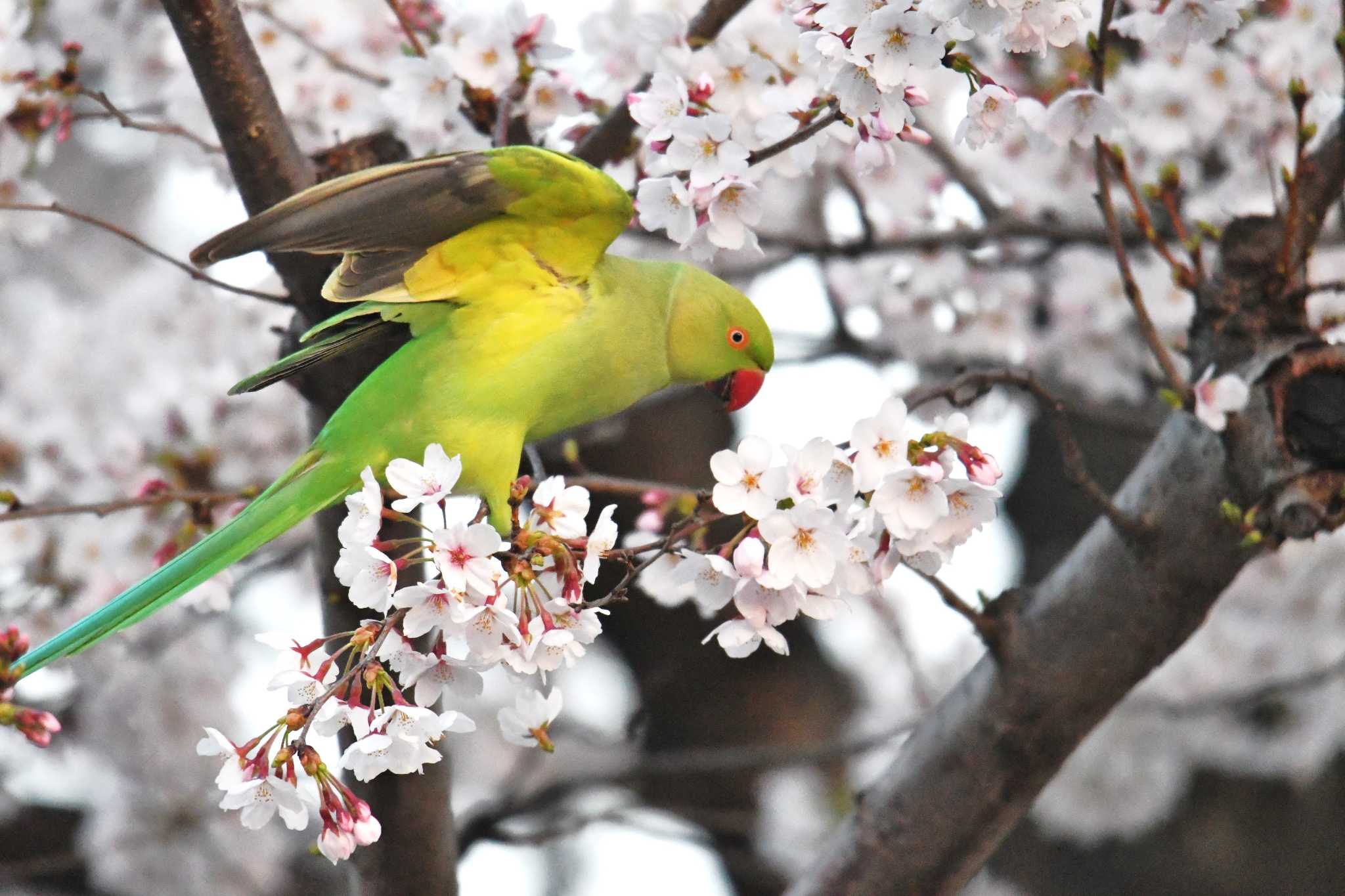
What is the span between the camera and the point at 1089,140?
184 centimetres

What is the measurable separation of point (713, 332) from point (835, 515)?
0.65 meters

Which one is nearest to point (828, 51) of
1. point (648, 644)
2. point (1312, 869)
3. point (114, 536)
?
point (114, 536)

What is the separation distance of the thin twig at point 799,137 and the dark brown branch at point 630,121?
1.33 ft

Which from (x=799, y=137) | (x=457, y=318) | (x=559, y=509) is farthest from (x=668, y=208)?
(x=559, y=509)

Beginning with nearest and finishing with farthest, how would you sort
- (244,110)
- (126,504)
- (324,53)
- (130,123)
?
(244,110)
(126,504)
(130,123)
(324,53)

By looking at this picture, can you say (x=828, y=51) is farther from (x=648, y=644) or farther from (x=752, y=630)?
(x=648, y=644)

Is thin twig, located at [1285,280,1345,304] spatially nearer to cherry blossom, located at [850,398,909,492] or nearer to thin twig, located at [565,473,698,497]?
cherry blossom, located at [850,398,909,492]

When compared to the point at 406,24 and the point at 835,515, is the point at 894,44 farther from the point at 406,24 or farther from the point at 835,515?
the point at 406,24

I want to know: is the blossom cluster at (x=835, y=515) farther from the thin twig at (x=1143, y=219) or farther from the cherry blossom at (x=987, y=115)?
the thin twig at (x=1143, y=219)

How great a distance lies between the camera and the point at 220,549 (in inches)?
62.7

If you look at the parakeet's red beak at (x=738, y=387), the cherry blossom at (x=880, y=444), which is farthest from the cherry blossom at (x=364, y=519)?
the parakeet's red beak at (x=738, y=387)

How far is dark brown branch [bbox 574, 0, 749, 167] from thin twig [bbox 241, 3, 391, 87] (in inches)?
25.9

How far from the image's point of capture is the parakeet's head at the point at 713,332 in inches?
80.4

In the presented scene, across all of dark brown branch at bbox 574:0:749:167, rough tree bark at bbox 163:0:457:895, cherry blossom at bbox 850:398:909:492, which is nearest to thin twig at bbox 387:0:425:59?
rough tree bark at bbox 163:0:457:895
